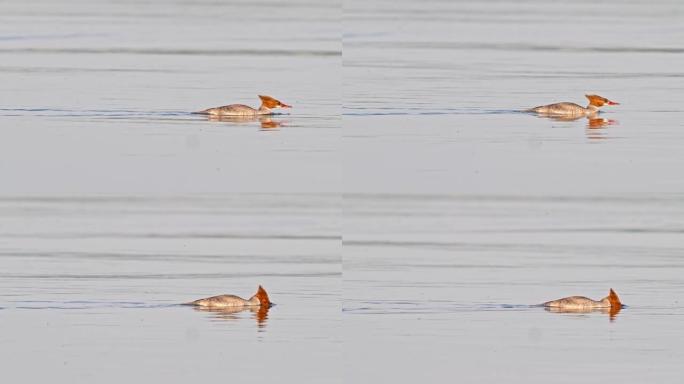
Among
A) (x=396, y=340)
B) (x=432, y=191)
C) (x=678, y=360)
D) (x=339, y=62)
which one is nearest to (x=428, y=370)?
(x=396, y=340)

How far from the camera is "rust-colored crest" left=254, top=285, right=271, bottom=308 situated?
1738 centimetres

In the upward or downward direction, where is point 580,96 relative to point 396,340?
upward

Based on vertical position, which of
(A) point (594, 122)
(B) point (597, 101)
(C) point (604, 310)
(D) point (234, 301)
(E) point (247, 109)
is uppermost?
(B) point (597, 101)

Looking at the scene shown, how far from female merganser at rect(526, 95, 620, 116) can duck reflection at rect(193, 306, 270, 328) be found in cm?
681

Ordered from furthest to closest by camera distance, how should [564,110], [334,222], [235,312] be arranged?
1. [564,110]
2. [334,222]
3. [235,312]

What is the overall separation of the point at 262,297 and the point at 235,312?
1.15 feet

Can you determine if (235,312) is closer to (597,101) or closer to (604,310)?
(604,310)

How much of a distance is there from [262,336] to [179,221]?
4.56 metres

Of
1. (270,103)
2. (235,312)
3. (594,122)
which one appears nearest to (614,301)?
(235,312)

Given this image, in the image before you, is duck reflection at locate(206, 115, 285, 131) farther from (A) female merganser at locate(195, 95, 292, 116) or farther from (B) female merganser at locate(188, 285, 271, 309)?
(B) female merganser at locate(188, 285, 271, 309)

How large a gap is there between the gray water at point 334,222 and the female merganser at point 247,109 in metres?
0.26

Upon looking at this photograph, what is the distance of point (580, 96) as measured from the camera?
81.8 feet

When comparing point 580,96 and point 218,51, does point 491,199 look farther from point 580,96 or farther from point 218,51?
point 218,51

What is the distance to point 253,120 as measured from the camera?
22625mm
